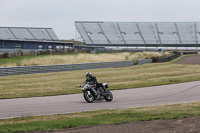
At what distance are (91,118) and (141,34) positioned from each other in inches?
3245

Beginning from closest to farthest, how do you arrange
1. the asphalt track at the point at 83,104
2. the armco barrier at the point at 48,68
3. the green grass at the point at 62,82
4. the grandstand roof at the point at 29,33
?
the asphalt track at the point at 83,104 → the green grass at the point at 62,82 → the armco barrier at the point at 48,68 → the grandstand roof at the point at 29,33

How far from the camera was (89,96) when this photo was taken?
14.6 meters

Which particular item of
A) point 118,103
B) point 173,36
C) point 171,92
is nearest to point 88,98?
point 118,103

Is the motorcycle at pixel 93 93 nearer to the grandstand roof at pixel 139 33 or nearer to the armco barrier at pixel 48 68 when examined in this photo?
the armco barrier at pixel 48 68

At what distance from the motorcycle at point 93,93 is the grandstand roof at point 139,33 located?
73.3m

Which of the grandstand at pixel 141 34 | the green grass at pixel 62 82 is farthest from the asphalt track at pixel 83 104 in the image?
the grandstand at pixel 141 34

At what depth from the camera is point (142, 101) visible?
14438 millimetres

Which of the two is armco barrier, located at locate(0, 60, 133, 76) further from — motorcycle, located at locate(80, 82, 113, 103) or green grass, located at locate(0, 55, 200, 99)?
motorcycle, located at locate(80, 82, 113, 103)

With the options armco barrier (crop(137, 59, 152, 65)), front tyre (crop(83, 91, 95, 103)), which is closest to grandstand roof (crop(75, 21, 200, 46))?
armco barrier (crop(137, 59, 152, 65))

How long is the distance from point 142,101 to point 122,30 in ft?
263

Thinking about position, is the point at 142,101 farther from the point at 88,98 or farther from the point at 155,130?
the point at 155,130

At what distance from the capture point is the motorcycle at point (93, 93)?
14578mm

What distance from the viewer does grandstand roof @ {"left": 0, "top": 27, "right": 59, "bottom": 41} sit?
3081 inches

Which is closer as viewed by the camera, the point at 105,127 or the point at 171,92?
the point at 105,127
